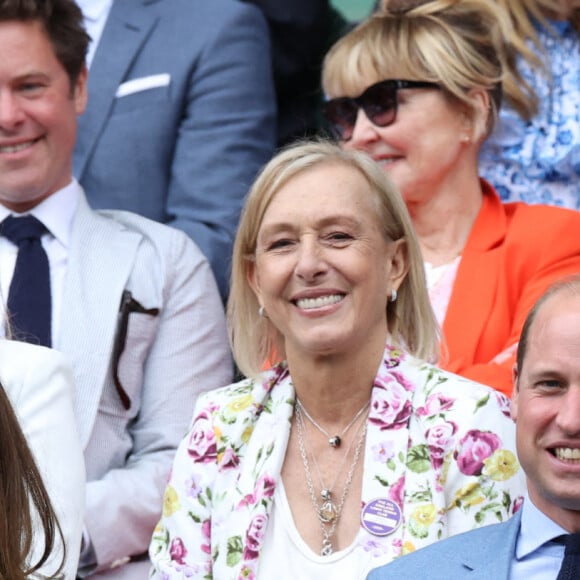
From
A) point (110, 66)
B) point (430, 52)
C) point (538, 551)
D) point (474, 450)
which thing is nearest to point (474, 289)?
point (430, 52)

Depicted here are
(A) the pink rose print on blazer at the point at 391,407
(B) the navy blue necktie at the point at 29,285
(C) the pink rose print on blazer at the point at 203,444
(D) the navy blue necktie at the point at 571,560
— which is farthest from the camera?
(B) the navy blue necktie at the point at 29,285

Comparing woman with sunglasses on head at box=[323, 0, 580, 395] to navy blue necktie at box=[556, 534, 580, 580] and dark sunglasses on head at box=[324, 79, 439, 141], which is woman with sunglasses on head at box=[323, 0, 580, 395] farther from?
navy blue necktie at box=[556, 534, 580, 580]

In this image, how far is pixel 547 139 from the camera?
4141 millimetres

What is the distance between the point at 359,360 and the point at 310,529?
1.25ft

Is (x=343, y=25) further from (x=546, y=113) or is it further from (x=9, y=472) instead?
(x=9, y=472)

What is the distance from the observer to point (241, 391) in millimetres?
3246

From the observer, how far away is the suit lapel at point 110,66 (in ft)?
14.3

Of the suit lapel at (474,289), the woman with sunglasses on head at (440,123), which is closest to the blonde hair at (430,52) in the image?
the woman with sunglasses on head at (440,123)

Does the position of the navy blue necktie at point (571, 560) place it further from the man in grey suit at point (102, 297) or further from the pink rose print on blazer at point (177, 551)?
the man in grey suit at point (102, 297)

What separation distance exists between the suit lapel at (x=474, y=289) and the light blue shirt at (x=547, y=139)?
0.37 m

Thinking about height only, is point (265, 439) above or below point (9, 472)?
below

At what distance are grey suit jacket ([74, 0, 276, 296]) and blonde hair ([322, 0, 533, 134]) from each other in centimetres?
41

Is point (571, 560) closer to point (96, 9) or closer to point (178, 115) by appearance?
point (178, 115)

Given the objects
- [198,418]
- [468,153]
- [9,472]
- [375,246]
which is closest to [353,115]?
[468,153]
